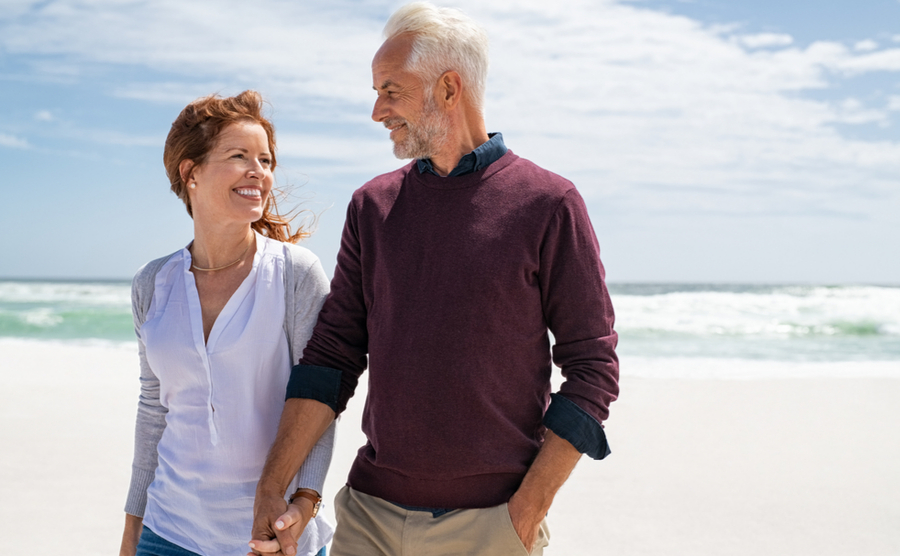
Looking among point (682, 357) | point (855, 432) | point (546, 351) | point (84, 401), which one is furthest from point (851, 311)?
point (546, 351)

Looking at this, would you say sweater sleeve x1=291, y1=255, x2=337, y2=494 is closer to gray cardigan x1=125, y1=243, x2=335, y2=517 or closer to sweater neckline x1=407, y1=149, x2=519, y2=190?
gray cardigan x1=125, y1=243, x2=335, y2=517

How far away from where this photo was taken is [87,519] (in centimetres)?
476

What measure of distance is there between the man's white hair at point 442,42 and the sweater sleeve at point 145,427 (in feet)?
3.35

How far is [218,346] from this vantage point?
6.53 ft

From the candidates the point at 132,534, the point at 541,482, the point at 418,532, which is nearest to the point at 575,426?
the point at 541,482

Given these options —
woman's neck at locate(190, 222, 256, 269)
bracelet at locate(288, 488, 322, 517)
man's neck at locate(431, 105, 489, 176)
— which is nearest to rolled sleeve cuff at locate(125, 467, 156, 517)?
bracelet at locate(288, 488, 322, 517)

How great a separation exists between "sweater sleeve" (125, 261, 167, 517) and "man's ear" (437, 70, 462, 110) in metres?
1.02

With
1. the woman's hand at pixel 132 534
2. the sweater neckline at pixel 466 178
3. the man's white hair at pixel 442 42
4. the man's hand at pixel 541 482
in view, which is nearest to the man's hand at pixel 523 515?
the man's hand at pixel 541 482

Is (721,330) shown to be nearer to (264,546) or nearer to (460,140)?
→ (460,140)

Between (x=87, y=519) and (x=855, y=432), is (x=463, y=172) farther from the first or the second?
(x=855, y=432)

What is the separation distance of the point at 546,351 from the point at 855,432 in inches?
241

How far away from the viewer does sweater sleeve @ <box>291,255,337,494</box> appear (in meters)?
1.96

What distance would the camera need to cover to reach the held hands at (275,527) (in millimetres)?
1784

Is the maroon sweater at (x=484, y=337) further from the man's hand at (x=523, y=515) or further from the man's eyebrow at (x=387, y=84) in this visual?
the man's eyebrow at (x=387, y=84)
